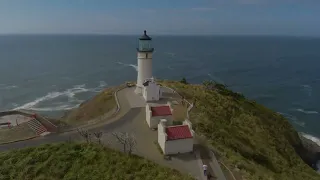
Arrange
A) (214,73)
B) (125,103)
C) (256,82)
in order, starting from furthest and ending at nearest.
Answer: (214,73) < (256,82) < (125,103)

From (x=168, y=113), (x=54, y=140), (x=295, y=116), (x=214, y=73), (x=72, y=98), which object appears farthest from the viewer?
(x=214, y=73)

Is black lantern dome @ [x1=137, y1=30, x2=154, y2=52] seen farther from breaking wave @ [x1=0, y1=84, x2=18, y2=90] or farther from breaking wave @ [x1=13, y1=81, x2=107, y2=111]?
breaking wave @ [x1=0, y1=84, x2=18, y2=90]

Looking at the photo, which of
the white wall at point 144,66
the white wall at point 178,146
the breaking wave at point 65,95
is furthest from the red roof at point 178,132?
the breaking wave at point 65,95

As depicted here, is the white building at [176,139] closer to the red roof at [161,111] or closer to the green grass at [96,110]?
the red roof at [161,111]

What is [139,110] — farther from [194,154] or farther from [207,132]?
[194,154]

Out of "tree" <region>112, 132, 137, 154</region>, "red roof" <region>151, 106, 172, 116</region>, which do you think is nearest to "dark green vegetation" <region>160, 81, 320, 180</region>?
"red roof" <region>151, 106, 172, 116</region>

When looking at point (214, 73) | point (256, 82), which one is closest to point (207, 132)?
point (256, 82)

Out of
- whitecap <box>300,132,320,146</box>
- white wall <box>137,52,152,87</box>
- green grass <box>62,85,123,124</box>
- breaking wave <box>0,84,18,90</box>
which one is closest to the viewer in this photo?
green grass <box>62,85,123,124</box>
